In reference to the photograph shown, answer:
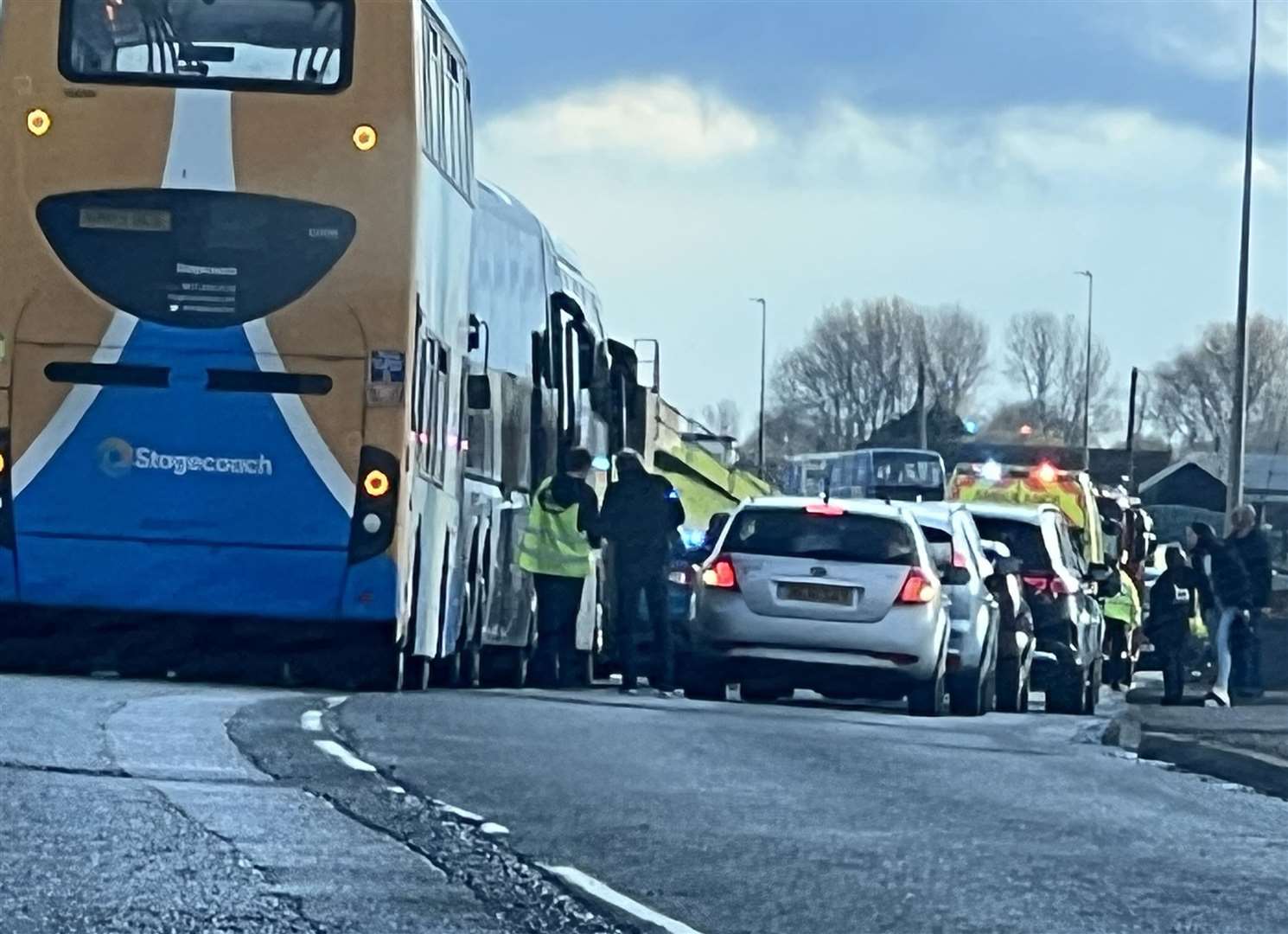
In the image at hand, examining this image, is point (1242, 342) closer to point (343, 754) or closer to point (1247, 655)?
point (1247, 655)

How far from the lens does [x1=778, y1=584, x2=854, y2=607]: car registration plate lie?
19484 millimetres

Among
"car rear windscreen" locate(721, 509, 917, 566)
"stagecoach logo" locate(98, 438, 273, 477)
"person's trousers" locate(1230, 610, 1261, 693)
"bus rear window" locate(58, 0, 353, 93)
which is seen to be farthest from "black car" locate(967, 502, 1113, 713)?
"bus rear window" locate(58, 0, 353, 93)

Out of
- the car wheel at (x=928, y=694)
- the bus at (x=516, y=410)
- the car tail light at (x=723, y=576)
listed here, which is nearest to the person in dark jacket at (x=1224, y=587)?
the bus at (x=516, y=410)

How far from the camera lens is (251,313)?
16375 mm

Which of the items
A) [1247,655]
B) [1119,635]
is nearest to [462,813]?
[1247,655]

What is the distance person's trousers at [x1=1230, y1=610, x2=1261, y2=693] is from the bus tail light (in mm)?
11909

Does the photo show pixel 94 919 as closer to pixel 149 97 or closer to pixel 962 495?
pixel 149 97

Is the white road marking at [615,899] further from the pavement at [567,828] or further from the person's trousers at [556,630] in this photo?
the person's trousers at [556,630]

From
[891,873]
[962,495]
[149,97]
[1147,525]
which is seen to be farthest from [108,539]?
[1147,525]

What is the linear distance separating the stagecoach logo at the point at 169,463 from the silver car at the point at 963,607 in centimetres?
601

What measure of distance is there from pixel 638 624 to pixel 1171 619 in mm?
6651

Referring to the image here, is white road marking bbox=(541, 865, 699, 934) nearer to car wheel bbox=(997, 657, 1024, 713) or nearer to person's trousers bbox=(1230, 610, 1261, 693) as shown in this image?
car wheel bbox=(997, 657, 1024, 713)

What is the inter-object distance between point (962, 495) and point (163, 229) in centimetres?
2156

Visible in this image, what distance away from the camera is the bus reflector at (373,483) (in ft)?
53.7
